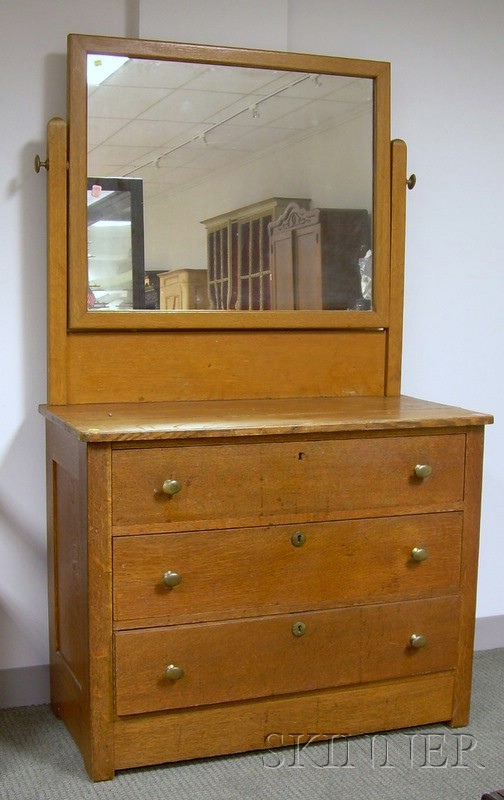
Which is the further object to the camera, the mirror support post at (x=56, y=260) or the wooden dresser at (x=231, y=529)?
the mirror support post at (x=56, y=260)

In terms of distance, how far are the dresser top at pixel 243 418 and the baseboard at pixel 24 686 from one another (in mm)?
753

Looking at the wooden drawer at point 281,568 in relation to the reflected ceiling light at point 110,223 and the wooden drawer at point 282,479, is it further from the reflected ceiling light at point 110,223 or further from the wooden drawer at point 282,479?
the reflected ceiling light at point 110,223

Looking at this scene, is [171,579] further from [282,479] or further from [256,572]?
[282,479]

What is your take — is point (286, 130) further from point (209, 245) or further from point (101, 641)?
point (101, 641)

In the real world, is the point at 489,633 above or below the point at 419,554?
below

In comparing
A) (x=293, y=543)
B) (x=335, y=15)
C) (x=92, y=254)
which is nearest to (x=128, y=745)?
(x=293, y=543)

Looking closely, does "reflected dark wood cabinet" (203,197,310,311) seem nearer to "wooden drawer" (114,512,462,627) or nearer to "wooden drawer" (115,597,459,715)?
"wooden drawer" (114,512,462,627)

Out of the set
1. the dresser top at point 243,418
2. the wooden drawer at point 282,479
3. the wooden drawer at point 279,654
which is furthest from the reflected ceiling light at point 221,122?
the wooden drawer at point 279,654

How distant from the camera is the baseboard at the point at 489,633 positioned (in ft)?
10.2

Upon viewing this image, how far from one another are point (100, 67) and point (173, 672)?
1.54 metres

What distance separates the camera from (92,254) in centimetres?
251

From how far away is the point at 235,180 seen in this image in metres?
2.62
